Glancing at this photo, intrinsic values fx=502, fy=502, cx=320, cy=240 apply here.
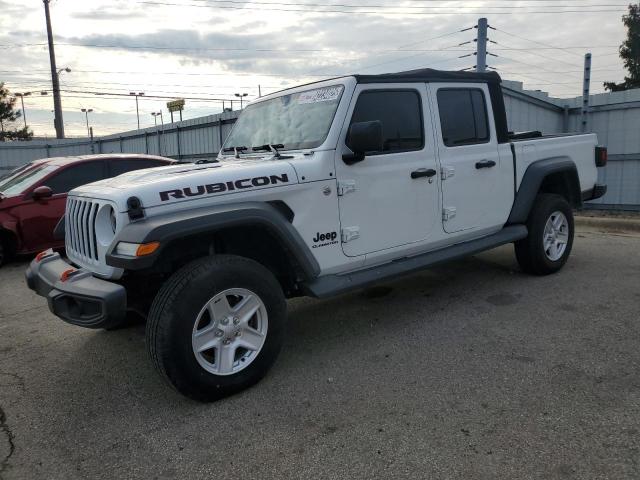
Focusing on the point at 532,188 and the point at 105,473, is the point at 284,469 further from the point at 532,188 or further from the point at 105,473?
the point at 532,188

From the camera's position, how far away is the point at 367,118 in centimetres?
392

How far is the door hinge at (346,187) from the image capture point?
3.64 metres

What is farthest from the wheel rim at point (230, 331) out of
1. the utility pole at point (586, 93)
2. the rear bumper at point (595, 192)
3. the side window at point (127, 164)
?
the utility pole at point (586, 93)

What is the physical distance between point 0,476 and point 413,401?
7.34 ft

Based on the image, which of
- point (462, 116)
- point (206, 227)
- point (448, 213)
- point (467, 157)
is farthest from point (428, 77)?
point (206, 227)

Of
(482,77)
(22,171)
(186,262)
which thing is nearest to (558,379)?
(186,262)

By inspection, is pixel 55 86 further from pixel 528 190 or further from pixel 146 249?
pixel 146 249

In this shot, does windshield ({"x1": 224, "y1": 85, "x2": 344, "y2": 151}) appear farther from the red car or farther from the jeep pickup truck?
the red car

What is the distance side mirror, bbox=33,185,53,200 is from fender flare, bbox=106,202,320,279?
4961mm

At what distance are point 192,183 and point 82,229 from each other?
933mm

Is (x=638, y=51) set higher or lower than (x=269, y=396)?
higher

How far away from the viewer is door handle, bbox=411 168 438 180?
13.4ft

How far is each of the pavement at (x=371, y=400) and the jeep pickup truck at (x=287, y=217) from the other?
1.30ft

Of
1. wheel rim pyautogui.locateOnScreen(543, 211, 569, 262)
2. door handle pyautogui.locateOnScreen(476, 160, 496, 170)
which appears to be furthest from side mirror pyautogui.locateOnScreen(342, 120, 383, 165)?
wheel rim pyautogui.locateOnScreen(543, 211, 569, 262)
